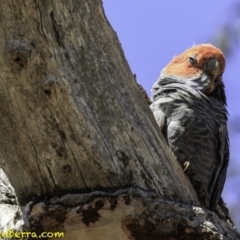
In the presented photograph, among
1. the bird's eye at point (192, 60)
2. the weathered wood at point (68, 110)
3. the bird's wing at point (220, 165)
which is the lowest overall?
the bird's wing at point (220, 165)

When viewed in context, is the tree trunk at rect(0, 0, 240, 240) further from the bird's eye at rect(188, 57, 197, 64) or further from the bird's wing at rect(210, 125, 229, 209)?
the bird's eye at rect(188, 57, 197, 64)

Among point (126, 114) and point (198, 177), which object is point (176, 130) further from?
point (126, 114)

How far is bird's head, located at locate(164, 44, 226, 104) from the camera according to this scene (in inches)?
156

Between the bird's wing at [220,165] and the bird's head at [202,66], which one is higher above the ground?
the bird's head at [202,66]

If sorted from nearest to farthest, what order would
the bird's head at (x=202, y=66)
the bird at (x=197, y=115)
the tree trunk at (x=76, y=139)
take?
the tree trunk at (x=76, y=139)
the bird at (x=197, y=115)
the bird's head at (x=202, y=66)

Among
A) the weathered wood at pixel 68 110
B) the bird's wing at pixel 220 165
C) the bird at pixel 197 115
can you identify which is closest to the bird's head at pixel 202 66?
the bird at pixel 197 115

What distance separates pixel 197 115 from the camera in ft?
11.7

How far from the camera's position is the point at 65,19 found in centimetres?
252

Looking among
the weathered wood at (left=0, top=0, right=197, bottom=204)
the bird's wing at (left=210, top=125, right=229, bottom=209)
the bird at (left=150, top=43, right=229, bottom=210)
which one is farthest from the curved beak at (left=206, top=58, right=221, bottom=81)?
the weathered wood at (left=0, top=0, right=197, bottom=204)

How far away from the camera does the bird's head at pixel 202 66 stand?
13.0 ft

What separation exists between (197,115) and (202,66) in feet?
1.84

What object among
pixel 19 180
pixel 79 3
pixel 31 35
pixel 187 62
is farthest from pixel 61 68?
pixel 187 62

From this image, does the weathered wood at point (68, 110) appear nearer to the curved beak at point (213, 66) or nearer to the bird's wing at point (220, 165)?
the bird's wing at point (220, 165)

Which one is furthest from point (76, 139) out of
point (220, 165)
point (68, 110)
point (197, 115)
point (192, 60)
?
point (192, 60)
